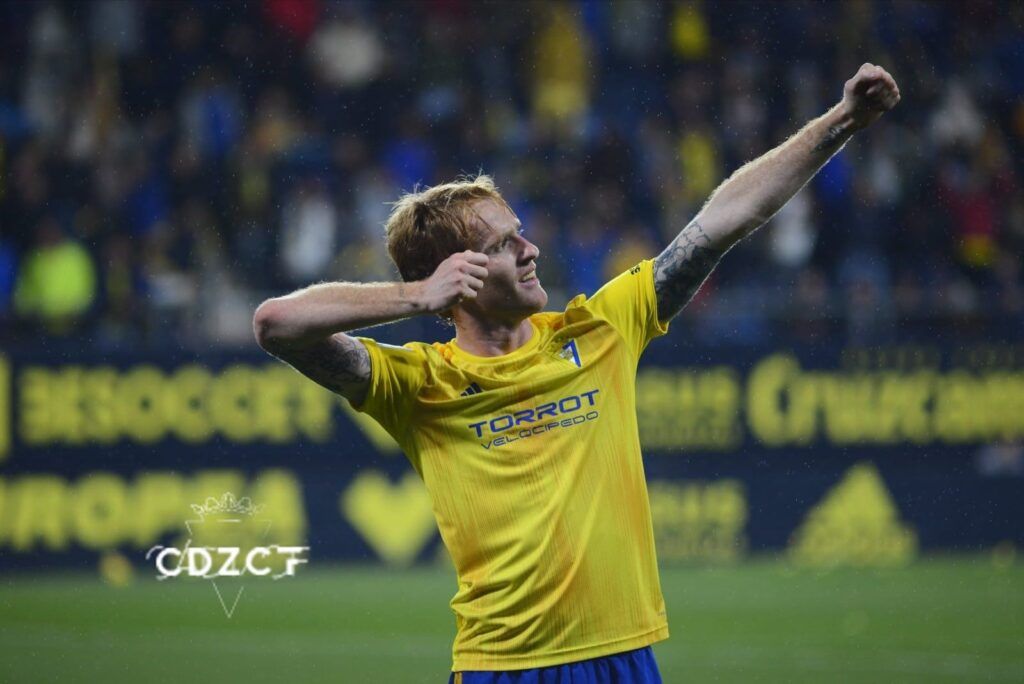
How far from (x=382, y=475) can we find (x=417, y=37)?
5.65 metres

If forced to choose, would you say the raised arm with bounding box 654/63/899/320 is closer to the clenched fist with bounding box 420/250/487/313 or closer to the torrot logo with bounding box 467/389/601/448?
the torrot logo with bounding box 467/389/601/448

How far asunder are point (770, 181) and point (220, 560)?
859cm

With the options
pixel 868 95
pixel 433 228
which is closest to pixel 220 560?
pixel 433 228

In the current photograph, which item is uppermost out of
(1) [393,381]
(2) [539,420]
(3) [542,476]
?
(1) [393,381]

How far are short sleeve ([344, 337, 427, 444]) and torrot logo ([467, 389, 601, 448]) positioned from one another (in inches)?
8.6

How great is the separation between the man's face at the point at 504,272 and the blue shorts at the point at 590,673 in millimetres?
949

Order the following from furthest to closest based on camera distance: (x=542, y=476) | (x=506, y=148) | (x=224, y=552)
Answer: (x=506, y=148) → (x=224, y=552) → (x=542, y=476)

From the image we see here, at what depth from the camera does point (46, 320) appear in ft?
38.7

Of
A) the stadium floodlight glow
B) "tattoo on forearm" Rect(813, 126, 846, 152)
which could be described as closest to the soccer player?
"tattoo on forearm" Rect(813, 126, 846, 152)

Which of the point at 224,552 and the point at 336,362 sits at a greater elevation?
the point at 224,552

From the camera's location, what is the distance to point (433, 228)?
4.36 metres

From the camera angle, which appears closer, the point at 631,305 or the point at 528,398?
the point at 528,398

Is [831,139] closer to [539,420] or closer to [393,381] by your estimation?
[539,420]

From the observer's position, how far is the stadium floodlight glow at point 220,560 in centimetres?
1175
